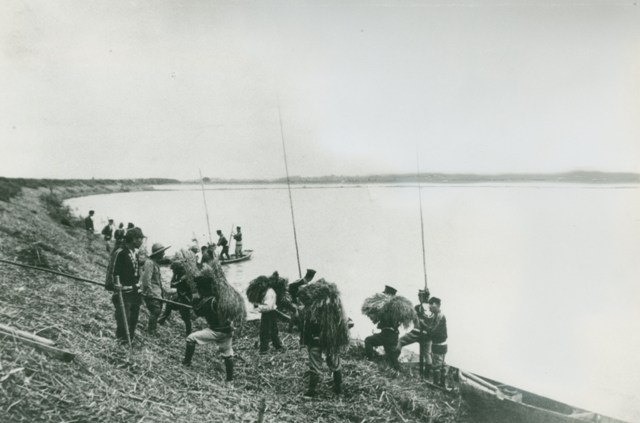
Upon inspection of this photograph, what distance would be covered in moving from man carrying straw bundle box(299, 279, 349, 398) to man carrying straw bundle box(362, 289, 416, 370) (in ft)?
5.73

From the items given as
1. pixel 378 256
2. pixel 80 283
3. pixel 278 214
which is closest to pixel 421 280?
pixel 378 256

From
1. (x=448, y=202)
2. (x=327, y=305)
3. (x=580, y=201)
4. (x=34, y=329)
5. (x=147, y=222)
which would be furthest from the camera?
(x=448, y=202)

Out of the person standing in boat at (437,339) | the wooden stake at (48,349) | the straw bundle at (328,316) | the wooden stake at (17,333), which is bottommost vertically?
the person standing in boat at (437,339)

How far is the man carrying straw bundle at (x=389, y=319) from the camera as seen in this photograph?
7727 millimetres

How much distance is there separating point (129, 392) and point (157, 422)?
2.06 feet

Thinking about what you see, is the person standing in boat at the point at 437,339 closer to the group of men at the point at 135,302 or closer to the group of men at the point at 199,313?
the group of men at the point at 199,313

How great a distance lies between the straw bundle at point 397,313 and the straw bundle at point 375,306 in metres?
0.07

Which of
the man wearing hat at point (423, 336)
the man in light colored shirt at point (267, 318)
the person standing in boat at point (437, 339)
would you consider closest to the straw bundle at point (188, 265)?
the man in light colored shirt at point (267, 318)

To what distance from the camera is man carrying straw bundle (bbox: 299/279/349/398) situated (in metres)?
6.12

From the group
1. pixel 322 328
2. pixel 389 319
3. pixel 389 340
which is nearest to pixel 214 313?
pixel 322 328

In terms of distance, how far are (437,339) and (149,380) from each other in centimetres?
515

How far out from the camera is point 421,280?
22.7 m

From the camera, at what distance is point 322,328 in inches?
241

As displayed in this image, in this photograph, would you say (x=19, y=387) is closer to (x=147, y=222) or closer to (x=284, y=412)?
(x=284, y=412)
